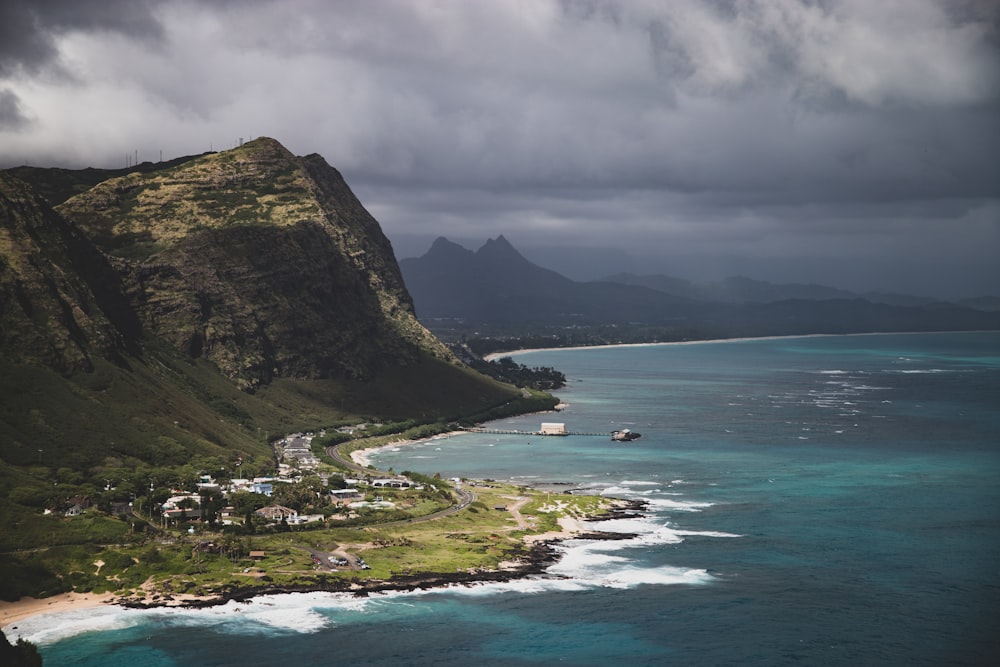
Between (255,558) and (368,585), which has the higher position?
(255,558)

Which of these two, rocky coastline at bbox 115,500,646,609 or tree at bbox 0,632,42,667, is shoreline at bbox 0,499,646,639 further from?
tree at bbox 0,632,42,667

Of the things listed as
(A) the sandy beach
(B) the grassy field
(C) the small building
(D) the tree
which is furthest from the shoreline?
(C) the small building

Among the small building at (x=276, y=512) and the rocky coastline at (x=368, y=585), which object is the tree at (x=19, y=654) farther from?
the small building at (x=276, y=512)

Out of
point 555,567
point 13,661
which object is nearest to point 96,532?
point 13,661

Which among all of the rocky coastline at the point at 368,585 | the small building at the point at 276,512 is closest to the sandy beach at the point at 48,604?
the rocky coastline at the point at 368,585

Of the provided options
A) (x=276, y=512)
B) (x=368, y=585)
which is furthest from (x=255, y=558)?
(x=276, y=512)

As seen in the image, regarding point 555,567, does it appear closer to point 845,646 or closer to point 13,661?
point 845,646

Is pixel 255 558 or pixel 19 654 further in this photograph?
pixel 255 558

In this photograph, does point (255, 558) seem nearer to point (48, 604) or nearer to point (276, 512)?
point (276, 512)
